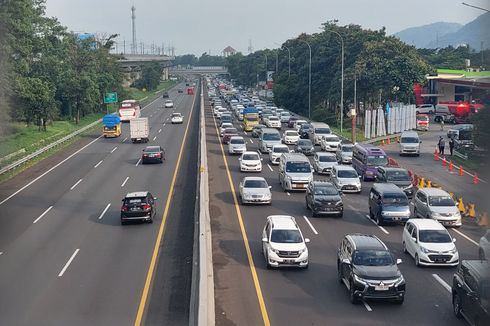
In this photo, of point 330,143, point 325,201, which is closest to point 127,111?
point 330,143

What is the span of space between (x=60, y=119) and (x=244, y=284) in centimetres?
7024

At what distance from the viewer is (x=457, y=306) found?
17094 mm

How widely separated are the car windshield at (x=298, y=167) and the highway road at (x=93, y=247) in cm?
569

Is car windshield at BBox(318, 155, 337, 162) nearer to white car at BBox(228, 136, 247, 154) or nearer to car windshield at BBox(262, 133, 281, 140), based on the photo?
white car at BBox(228, 136, 247, 154)

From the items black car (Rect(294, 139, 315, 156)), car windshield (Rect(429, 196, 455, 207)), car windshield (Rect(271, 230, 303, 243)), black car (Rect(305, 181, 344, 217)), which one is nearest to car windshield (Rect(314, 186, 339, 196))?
black car (Rect(305, 181, 344, 217))

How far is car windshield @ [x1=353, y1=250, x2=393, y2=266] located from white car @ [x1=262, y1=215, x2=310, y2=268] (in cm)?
283

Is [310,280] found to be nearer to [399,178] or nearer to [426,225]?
[426,225]

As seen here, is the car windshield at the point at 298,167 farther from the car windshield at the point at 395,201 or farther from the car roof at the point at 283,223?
the car roof at the point at 283,223

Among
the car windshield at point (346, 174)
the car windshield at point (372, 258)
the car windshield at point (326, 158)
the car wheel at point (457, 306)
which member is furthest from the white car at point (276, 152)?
the car wheel at point (457, 306)

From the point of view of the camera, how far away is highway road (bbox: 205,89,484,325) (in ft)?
57.0

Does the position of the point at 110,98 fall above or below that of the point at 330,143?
above

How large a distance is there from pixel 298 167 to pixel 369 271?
63.6ft

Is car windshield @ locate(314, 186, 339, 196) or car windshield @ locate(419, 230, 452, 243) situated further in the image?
car windshield @ locate(314, 186, 339, 196)

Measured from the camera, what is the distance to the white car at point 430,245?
21859 mm
